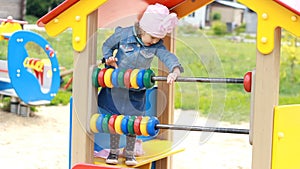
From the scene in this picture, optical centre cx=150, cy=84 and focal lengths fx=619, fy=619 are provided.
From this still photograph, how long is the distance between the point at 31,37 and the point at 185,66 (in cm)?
333

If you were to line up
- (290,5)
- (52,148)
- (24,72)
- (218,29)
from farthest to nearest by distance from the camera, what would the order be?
(218,29) → (24,72) → (52,148) → (290,5)

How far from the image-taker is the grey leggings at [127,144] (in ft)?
9.22

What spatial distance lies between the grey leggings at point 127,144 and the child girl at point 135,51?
0.07ft

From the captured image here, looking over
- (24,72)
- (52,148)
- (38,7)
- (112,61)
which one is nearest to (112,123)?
(112,61)

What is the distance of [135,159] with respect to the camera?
9.70ft

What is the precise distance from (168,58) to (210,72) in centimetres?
21

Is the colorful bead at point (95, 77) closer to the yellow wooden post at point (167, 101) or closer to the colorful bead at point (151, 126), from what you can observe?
the colorful bead at point (151, 126)

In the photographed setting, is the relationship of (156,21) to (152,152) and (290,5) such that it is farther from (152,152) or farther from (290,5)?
(152,152)

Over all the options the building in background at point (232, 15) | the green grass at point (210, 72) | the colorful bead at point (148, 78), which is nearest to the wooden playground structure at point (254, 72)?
the green grass at point (210, 72)

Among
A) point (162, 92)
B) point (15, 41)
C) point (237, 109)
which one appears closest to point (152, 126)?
point (162, 92)

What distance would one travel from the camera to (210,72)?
9.09 feet

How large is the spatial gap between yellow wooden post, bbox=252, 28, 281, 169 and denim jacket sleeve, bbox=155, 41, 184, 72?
400mm

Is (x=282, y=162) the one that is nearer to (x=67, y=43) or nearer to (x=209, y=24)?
(x=67, y=43)

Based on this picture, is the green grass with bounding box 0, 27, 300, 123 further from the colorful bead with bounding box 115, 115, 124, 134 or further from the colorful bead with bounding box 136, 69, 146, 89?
the colorful bead with bounding box 115, 115, 124, 134
